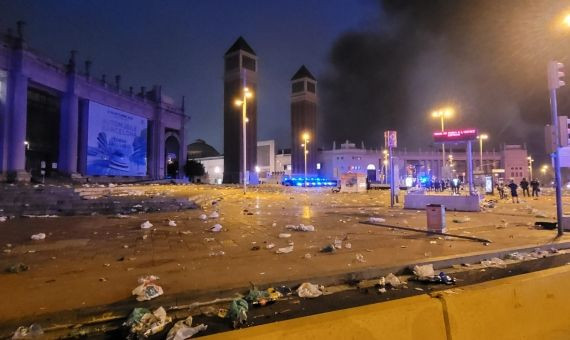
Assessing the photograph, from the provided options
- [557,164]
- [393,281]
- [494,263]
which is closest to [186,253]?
[393,281]

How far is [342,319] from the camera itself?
9.61 feet

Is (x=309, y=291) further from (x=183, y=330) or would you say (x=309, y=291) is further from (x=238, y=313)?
(x=183, y=330)

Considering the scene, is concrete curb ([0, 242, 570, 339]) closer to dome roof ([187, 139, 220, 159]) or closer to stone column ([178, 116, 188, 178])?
→ stone column ([178, 116, 188, 178])

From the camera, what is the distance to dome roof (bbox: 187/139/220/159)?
134 metres

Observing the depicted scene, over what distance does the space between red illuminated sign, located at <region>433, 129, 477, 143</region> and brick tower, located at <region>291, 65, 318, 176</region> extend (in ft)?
269

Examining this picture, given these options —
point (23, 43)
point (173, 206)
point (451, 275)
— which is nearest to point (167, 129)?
point (23, 43)

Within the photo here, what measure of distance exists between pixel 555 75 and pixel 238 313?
9999 millimetres

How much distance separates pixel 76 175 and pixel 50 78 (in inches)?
460

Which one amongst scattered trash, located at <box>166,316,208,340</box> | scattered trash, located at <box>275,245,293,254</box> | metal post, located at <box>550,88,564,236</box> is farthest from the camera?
metal post, located at <box>550,88,564,236</box>

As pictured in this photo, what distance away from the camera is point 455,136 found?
18.9 m

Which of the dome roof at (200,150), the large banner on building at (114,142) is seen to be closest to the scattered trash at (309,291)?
the large banner on building at (114,142)

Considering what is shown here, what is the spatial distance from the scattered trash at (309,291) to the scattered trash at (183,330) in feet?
5.10

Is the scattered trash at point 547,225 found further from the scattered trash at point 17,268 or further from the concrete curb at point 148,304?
the scattered trash at point 17,268

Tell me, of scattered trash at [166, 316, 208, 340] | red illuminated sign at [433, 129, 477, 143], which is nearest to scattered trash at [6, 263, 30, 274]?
scattered trash at [166, 316, 208, 340]
